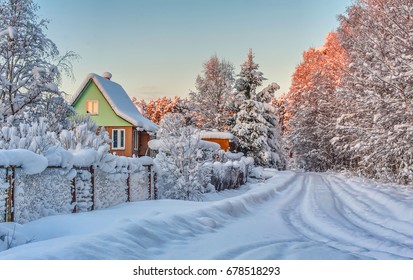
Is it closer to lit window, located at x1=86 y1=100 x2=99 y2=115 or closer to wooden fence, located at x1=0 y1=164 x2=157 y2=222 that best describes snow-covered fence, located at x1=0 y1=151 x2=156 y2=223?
wooden fence, located at x1=0 y1=164 x2=157 y2=222

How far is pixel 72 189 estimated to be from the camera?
34.5 feet

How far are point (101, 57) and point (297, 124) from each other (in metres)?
37.6

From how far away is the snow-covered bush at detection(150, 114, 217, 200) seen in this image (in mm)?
15406

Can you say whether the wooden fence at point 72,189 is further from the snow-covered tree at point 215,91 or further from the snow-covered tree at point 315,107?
the snow-covered tree at point 315,107

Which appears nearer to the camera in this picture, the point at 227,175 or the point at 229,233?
the point at 229,233

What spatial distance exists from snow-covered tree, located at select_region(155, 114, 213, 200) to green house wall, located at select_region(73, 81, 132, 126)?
1259cm

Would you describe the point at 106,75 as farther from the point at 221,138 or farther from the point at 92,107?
the point at 221,138

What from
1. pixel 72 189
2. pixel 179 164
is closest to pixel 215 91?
pixel 179 164

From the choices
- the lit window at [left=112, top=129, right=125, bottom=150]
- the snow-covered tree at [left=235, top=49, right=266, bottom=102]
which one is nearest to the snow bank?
the lit window at [left=112, top=129, right=125, bottom=150]

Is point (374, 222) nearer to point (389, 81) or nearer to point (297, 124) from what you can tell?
point (389, 81)

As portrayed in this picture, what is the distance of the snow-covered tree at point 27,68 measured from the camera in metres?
18.0

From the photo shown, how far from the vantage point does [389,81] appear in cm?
1822

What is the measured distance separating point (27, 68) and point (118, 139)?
35.6ft
